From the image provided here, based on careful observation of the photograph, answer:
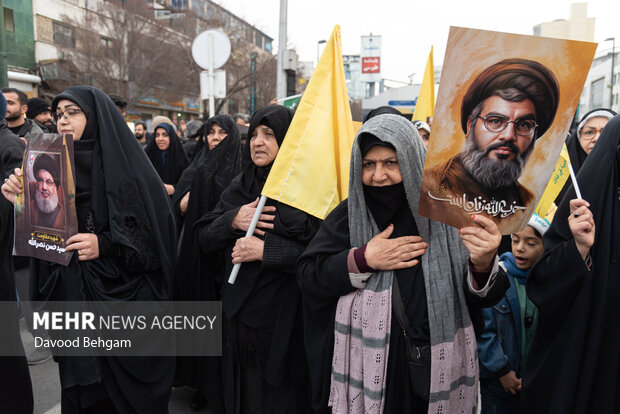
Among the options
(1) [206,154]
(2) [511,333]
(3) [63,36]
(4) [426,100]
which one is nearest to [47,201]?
(1) [206,154]

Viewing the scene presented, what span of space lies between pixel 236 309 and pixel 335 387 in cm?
82

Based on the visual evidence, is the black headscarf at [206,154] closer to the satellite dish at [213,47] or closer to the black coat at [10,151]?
the black coat at [10,151]

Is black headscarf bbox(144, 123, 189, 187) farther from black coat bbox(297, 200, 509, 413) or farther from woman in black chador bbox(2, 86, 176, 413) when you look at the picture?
black coat bbox(297, 200, 509, 413)

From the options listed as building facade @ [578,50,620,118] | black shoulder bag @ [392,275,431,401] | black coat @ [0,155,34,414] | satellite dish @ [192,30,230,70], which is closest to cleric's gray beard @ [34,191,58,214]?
black coat @ [0,155,34,414]

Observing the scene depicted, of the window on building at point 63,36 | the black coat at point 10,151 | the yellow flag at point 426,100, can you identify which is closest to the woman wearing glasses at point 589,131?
the yellow flag at point 426,100

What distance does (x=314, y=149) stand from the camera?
235 centimetres

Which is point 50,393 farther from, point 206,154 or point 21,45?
point 21,45

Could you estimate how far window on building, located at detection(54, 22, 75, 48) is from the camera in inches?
950

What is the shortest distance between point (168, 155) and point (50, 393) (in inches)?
116

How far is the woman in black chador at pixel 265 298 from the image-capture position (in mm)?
2361

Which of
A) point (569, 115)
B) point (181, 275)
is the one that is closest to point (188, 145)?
point (181, 275)

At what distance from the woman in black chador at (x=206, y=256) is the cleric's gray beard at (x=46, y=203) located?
964 mm

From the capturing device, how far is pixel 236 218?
2.59 meters

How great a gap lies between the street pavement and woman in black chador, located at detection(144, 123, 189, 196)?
239 centimetres
